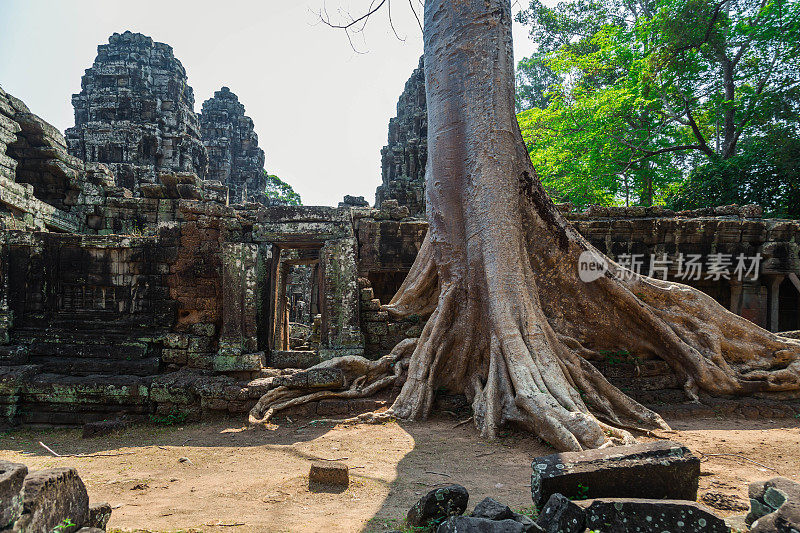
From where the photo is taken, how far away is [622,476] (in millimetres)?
2143

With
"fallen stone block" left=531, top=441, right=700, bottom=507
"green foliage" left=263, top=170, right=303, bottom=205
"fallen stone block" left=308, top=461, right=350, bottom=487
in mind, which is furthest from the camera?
"green foliage" left=263, top=170, right=303, bottom=205

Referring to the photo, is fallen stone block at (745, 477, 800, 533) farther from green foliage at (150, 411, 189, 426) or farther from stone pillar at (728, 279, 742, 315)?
stone pillar at (728, 279, 742, 315)

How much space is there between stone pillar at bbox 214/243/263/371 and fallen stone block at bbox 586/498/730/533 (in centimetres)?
432

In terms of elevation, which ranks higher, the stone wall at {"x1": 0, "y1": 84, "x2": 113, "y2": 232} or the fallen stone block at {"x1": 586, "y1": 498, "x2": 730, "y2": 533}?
the stone wall at {"x1": 0, "y1": 84, "x2": 113, "y2": 232}

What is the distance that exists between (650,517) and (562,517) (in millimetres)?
332

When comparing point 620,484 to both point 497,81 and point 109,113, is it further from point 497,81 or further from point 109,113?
point 109,113

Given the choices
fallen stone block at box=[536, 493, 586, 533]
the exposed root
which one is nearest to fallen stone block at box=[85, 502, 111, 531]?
fallen stone block at box=[536, 493, 586, 533]

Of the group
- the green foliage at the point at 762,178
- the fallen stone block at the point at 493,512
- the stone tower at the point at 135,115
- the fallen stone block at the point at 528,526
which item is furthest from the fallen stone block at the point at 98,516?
the stone tower at the point at 135,115

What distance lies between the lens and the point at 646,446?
235cm

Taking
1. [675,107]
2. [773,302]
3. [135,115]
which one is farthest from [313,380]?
[135,115]

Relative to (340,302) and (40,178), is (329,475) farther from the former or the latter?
(40,178)

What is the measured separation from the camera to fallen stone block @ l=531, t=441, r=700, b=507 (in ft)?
6.98

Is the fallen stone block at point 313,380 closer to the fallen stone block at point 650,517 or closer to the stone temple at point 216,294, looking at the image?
the stone temple at point 216,294

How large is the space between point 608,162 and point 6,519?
15268mm
